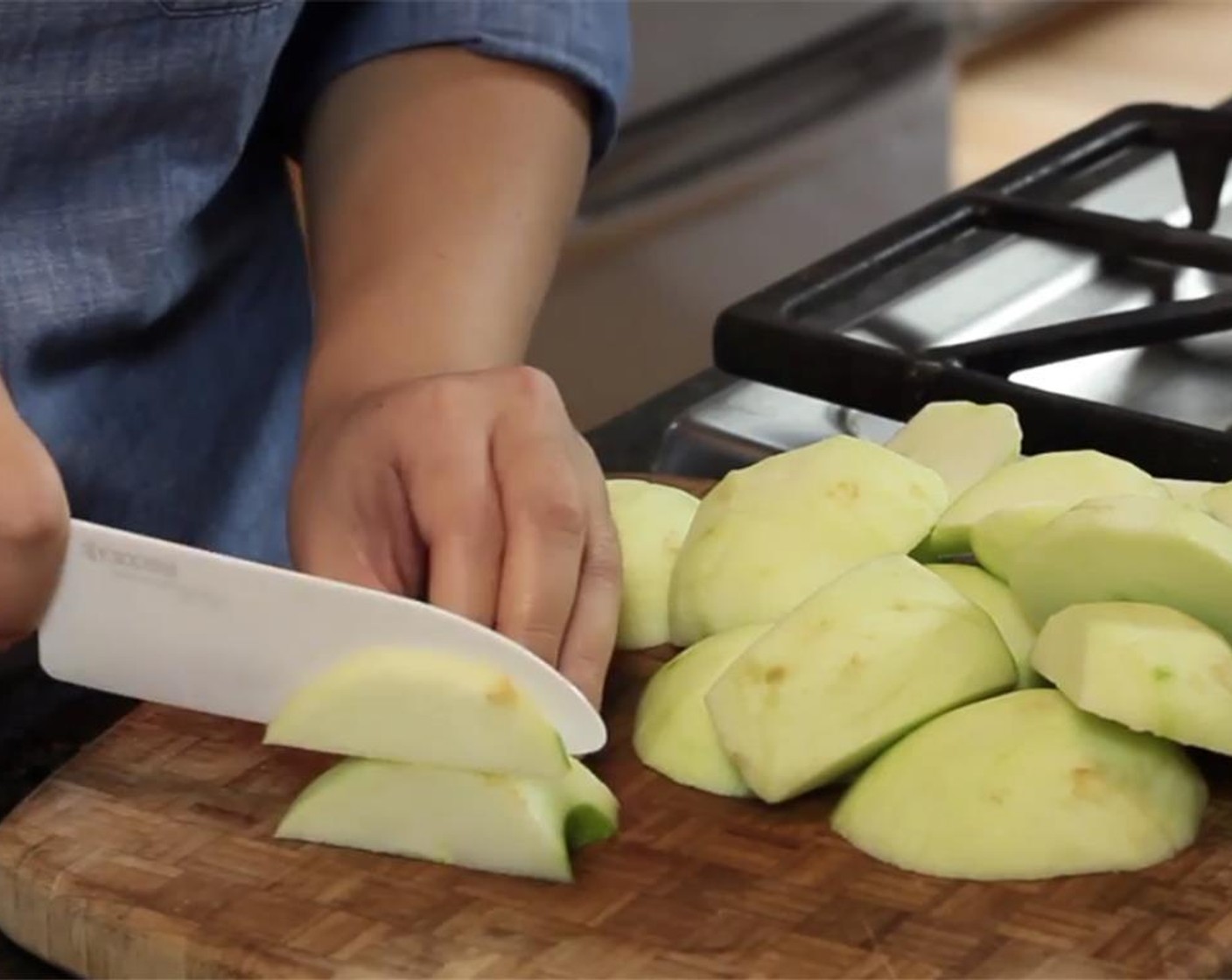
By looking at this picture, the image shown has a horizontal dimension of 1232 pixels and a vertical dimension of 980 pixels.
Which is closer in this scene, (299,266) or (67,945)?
(67,945)

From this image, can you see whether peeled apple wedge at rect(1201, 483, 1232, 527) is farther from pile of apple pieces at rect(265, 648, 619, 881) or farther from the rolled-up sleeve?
the rolled-up sleeve

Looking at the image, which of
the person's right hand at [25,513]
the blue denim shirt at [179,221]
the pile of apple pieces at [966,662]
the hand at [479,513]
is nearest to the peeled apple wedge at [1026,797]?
the pile of apple pieces at [966,662]

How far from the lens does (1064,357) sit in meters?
0.90

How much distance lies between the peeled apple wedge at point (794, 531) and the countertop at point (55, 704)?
160 mm

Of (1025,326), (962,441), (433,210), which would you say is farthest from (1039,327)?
(433,210)

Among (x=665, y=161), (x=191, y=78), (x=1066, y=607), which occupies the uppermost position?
(x=191, y=78)

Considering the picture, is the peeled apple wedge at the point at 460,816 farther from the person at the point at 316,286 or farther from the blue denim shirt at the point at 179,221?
the blue denim shirt at the point at 179,221

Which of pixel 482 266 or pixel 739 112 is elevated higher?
pixel 482 266

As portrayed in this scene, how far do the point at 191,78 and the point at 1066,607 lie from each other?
40 centimetres

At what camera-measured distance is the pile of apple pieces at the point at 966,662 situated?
25.2 inches

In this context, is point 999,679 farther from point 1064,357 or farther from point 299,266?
point 299,266

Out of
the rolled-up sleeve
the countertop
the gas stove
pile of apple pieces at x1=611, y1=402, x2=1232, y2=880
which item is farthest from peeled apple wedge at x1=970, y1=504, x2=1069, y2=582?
the rolled-up sleeve

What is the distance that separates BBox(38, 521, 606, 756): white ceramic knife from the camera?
0.68m

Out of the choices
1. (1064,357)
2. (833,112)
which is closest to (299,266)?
→ (1064,357)
